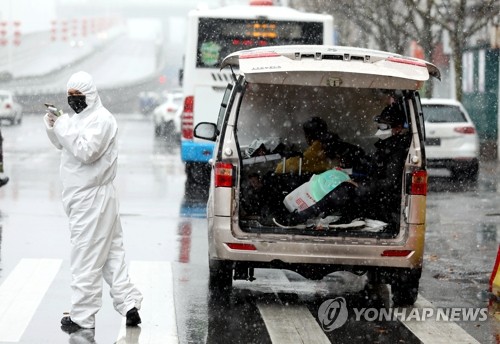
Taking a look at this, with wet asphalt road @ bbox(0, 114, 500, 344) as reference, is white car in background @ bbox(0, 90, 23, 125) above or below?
above

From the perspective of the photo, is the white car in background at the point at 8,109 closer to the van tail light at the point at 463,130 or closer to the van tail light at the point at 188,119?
the van tail light at the point at 188,119

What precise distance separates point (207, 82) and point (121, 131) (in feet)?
72.2

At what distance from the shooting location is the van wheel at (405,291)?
1012 cm

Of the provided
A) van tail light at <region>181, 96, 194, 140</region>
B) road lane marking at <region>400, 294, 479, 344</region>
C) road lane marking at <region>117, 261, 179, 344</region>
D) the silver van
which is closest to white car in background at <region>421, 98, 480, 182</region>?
van tail light at <region>181, 96, 194, 140</region>

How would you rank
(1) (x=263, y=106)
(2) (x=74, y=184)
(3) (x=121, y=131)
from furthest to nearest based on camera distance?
1. (3) (x=121, y=131)
2. (1) (x=263, y=106)
3. (2) (x=74, y=184)

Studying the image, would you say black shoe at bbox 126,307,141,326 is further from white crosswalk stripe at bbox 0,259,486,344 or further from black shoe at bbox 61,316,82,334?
black shoe at bbox 61,316,82,334

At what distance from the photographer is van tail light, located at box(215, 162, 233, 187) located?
995 centimetres

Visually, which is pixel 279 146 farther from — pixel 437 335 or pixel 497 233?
pixel 497 233

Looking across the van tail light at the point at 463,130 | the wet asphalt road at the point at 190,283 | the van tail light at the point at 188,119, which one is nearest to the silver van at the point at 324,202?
the wet asphalt road at the point at 190,283

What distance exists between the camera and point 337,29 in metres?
45.8

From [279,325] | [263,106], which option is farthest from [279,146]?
[279,325]

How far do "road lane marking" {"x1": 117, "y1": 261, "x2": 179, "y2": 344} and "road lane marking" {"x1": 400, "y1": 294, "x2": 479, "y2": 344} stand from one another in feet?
5.99

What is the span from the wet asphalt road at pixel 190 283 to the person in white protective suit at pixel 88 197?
0.84ft

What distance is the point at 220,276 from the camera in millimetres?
10367
